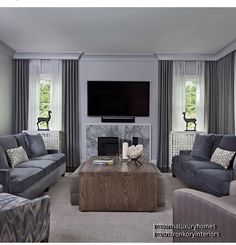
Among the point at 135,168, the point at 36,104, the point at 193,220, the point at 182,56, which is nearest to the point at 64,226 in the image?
the point at 135,168

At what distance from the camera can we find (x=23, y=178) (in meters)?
3.70

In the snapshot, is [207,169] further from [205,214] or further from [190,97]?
[190,97]

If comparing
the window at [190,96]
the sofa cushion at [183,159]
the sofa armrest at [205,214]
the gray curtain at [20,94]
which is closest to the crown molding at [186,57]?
the window at [190,96]

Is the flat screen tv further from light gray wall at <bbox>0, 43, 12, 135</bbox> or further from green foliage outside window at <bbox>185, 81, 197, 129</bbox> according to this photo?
light gray wall at <bbox>0, 43, 12, 135</bbox>

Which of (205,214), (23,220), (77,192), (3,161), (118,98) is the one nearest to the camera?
(205,214)

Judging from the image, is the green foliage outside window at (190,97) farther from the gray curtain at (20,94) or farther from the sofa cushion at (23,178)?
the sofa cushion at (23,178)

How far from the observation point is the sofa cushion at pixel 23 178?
3568 millimetres

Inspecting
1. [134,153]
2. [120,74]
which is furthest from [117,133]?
[134,153]

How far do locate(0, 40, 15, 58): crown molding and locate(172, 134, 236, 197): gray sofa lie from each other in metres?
4.10

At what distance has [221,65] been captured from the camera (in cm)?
682

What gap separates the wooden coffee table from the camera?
3703 mm

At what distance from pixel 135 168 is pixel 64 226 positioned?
1.25 metres

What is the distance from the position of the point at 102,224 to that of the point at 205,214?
145cm

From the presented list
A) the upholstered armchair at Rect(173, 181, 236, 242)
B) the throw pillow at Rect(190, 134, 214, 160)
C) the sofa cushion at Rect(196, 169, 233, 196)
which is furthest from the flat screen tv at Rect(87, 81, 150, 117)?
the upholstered armchair at Rect(173, 181, 236, 242)
